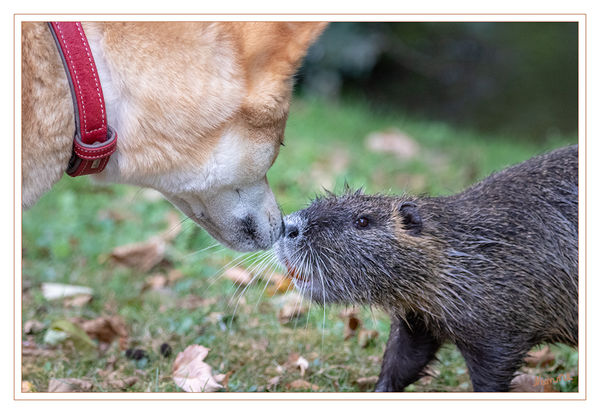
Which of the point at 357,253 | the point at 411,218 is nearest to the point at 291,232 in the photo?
the point at 357,253

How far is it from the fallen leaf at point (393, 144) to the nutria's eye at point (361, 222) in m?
3.97

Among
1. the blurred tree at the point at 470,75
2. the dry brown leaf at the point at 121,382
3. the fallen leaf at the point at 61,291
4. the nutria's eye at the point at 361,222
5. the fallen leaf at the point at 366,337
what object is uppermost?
the blurred tree at the point at 470,75

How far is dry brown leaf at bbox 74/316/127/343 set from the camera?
444 cm

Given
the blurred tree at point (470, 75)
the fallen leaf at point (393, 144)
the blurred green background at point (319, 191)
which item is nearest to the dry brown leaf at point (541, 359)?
the blurred green background at point (319, 191)

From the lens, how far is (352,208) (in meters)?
3.78

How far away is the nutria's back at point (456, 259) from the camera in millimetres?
3578

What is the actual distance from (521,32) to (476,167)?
3299mm

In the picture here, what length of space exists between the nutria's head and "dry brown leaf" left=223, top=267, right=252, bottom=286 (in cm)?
122

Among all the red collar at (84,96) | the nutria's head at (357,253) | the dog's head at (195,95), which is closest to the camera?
the red collar at (84,96)

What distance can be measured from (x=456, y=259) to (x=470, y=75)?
673cm

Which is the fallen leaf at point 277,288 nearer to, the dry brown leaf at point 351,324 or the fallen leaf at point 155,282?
the dry brown leaf at point 351,324

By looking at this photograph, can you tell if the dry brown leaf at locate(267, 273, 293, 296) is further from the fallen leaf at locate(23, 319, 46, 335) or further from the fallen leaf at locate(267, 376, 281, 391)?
the fallen leaf at locate(23, 319, 46, 335)

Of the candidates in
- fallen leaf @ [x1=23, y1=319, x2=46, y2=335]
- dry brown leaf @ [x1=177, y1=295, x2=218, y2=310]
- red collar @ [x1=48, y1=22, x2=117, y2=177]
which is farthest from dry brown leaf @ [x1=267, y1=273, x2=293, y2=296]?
red collar @ [x1=48, y1=22, x2=117, y2=177]
